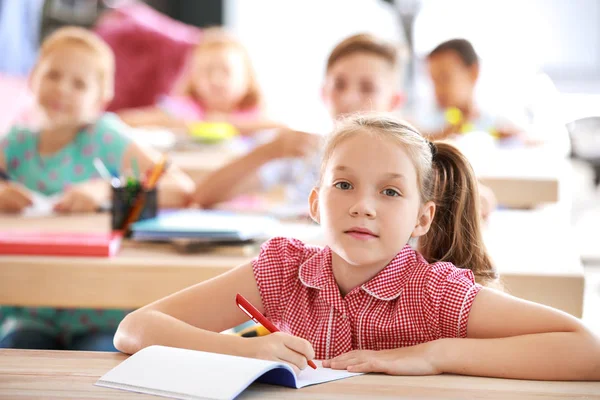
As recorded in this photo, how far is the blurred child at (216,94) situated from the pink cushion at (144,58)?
96cm

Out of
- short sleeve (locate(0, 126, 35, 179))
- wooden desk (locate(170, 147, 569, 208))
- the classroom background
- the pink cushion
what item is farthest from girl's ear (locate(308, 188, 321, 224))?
the pink cushion

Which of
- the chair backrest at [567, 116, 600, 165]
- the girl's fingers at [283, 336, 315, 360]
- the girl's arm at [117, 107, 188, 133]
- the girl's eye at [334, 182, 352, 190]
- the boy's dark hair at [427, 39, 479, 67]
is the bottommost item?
the chair backrest at [567, 116, 600, 165]

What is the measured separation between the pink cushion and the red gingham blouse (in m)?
3.95

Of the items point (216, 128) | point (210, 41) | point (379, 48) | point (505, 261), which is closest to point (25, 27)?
point (210, 41)

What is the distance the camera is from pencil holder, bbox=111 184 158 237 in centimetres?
169

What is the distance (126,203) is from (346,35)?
12.2 feet

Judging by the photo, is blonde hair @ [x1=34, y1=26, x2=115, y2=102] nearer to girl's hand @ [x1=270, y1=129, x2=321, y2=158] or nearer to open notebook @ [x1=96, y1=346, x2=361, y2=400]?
girl's hand @ [x1=270, y1=129, x2=321, y2=158]

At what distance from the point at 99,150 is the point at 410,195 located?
135 centimetres

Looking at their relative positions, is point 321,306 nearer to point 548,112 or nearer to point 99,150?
point 99,150

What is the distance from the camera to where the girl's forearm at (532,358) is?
981 millimetres

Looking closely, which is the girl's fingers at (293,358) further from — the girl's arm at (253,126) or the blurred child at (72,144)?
the girl's arm at (253,126)

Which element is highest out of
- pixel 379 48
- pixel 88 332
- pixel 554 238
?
pixel 379 48

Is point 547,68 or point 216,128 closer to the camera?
point 216,128

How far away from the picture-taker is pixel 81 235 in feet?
5.25
